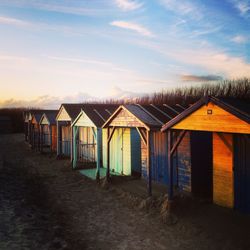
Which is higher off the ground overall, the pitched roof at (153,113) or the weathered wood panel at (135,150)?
the pitched roof at (153,113)

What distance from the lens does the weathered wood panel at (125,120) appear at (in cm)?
1269

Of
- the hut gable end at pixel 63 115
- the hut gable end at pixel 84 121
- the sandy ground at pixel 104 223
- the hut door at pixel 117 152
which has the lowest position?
the sandy ground at pixel 104 223

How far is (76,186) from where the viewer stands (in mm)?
14891

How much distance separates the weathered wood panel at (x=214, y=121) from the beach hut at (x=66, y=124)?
13362 millimetres

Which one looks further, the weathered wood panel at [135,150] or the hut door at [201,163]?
the weathered wood panel at [135,150]

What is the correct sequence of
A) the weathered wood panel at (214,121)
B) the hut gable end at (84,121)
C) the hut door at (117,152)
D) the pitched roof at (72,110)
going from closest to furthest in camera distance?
the weathered wood panel at (214,121)
the hut door at (117,152)
the hut gable end at (84,121)
the pitched roof at (72,110)

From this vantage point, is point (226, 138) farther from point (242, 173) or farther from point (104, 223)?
point (104, 223)

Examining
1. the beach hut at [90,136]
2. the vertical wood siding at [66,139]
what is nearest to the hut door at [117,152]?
the beach hut at [90,136]

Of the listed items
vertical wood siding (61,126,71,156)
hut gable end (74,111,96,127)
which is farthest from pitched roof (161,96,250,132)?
vertical wood siding (61,126,71,156)

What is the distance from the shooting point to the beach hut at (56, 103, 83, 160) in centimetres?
2222

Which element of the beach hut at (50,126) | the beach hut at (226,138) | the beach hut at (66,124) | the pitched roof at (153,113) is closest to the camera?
the beach hut at (226,138)

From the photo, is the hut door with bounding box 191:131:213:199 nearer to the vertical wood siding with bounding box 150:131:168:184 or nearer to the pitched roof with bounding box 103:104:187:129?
the pitched roof with bounding box 103:104:187:129

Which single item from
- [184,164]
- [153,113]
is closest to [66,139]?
[153,113]

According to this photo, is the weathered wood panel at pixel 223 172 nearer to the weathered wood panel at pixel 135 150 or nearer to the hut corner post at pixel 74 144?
the weathered wood panel at pixel 135 150
